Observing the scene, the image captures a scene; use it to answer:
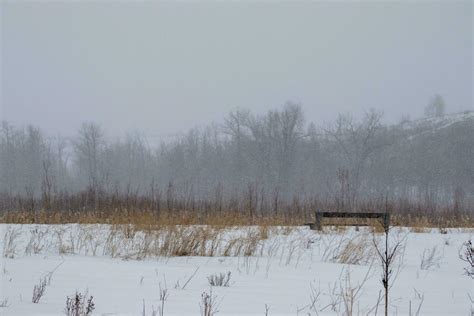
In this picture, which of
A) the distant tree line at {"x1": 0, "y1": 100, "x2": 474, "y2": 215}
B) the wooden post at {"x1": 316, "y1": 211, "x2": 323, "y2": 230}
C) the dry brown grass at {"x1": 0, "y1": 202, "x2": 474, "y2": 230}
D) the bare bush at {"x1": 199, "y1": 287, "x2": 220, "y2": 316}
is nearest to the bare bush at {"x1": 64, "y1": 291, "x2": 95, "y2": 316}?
the bare bush at {"x1": 199, "y1": 287, "x2": 220, "y2": 316}

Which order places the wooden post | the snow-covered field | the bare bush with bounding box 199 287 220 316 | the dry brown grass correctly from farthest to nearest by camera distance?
the wooden post, the dry brown grass, the snow-covered field, the bare bush with bounding box 199 287 220 316

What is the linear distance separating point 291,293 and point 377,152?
49.3 metres

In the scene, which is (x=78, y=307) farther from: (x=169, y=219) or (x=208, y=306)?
(x=169, y=219)

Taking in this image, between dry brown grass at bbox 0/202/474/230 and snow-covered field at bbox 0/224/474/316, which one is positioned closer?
snow-covered field at bbox 0/224/474/316

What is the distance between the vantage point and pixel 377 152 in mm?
50688

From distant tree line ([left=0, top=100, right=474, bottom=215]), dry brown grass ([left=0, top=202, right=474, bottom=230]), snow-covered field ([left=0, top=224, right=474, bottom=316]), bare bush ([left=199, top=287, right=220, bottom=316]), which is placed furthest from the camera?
distant tree line ([left=0, top=100, right=474, bottom=215])

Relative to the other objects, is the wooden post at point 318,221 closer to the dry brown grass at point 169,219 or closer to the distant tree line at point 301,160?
the dry brown grass at point 169,219

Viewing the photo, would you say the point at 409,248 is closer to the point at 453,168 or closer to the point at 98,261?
the point at 98,261

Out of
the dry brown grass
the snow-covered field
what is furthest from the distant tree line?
the snow-covered field

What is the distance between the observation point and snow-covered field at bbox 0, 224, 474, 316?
3551 millimetres

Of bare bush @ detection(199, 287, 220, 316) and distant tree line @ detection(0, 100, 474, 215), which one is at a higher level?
distant tree line @ detection(0, 100, 474, 215)

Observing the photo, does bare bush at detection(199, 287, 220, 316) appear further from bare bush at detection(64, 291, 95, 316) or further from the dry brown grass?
the dry brown grass

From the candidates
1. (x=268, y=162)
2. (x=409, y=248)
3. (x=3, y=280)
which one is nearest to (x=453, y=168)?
(x=268, y=162)

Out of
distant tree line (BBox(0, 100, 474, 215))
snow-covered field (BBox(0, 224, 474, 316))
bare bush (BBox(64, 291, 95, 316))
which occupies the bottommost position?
snow-covered field (BBox(0, 224, 474, 316))
